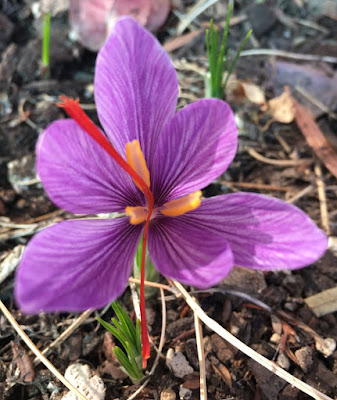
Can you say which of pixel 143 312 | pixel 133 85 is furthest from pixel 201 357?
pixel 133 85

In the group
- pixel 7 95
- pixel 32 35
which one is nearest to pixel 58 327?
pixel 7 95

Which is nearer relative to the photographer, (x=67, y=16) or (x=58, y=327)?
(x=58, y=327)

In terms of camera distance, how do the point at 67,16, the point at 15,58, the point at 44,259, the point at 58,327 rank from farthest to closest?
the point at 67,16 < the point at 15,58 < the point at 58,327 < the point at 44,259

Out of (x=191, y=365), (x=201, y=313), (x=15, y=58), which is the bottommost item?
(x=191, y=365)

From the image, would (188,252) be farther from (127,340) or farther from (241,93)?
(241,93)

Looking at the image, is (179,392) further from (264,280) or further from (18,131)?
(18,131)

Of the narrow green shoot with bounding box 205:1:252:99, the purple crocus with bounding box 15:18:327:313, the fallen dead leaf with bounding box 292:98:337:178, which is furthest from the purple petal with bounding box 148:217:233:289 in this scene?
the fallen dead leaf with bounding box 292:98:337:178

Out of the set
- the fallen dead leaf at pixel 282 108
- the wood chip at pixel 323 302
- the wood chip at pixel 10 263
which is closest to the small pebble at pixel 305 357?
the wood chip at pixel 323 302
